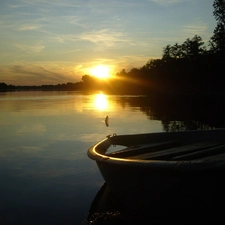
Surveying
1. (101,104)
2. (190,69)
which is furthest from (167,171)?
(190,69)

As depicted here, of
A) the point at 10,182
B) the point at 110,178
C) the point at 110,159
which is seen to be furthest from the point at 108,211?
the point at 10,182

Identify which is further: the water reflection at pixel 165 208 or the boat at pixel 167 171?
the water reflection at pixel 165 208

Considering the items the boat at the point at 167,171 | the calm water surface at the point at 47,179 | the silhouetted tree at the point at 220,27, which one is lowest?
the calm water surface at the point at 47,179

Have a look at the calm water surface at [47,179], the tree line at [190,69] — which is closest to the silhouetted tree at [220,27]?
the tree line at [190,69]

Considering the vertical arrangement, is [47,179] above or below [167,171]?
below

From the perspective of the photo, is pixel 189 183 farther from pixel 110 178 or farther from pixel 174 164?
pixel 110 178

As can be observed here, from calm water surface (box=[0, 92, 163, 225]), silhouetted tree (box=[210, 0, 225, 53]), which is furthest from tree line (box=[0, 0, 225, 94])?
calm water surface (box=[0, 92, 163, 225])

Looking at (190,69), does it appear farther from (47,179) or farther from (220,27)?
(47,179)

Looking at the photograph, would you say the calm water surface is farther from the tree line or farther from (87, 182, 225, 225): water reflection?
the tree line

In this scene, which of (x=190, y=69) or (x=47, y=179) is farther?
(x=190, y=69)

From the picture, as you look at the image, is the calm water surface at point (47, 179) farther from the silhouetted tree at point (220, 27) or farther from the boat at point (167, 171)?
the silhouetted tree at point (220, 27)

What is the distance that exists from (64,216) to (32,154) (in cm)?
578

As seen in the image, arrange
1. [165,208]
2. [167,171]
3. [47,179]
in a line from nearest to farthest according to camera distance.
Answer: [167,171] → [165,208] → [47,179]

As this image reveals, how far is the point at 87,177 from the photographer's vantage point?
865 cm
